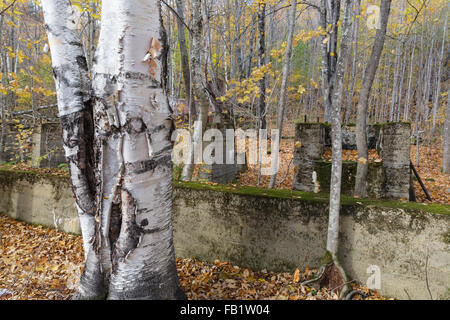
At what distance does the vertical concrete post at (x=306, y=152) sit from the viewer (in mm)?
6449

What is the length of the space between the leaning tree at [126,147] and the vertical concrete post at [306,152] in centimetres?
501

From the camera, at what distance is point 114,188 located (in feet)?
6.35

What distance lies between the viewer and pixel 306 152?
21.5ft

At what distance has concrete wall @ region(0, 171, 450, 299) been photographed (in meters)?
2.89

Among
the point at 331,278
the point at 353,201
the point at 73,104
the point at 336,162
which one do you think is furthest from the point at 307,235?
the point at 73,104

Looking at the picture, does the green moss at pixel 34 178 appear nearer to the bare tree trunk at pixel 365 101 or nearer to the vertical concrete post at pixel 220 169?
the vertical concrete post at pixel 220 169

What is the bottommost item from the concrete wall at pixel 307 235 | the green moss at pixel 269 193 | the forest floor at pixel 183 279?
the forest floor at pixel 183 279

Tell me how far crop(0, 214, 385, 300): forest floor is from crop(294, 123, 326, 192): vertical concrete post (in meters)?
3.44

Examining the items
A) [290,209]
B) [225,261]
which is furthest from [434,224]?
[225,261]

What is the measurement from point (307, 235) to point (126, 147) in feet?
8.91

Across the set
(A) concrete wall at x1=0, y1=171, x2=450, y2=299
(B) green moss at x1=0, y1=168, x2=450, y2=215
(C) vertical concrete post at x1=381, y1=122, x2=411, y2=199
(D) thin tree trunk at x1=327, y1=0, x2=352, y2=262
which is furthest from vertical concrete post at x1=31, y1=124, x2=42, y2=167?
(C) vertical concrete post at x1=381, y1=122, x2=411, y2=199

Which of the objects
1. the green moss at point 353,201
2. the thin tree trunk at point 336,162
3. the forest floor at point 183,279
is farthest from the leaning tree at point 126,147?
the thin tree trunk at point 336,162

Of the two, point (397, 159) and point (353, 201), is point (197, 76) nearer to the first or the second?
point (353, 201)
